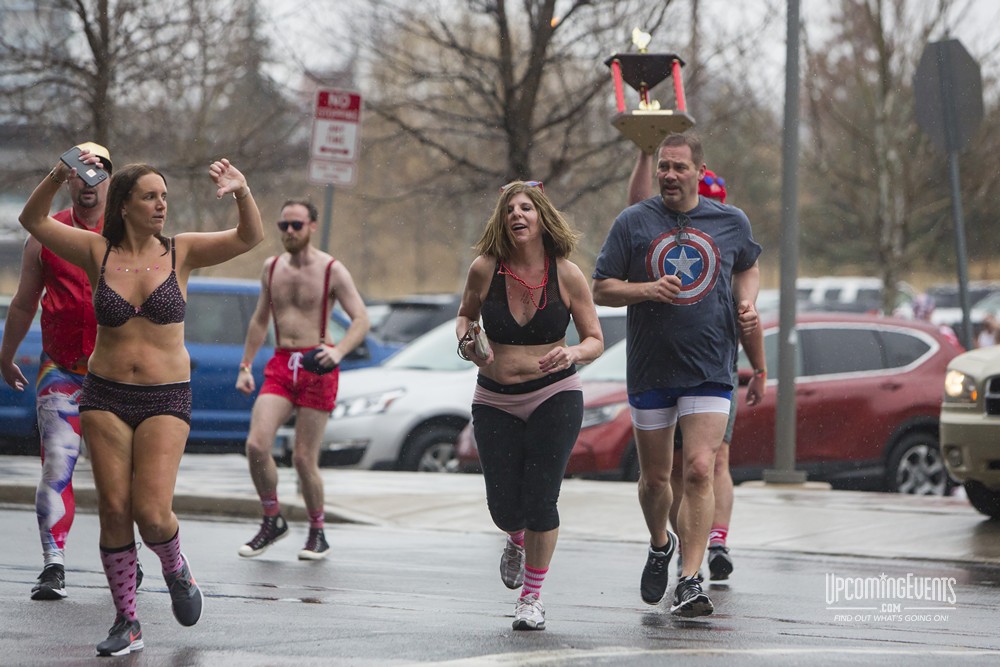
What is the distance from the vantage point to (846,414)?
1323cm

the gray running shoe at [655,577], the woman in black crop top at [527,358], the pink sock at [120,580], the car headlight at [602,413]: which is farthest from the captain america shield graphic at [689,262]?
the car headlight at [602,413]

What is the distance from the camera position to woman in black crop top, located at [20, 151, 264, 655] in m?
5.77

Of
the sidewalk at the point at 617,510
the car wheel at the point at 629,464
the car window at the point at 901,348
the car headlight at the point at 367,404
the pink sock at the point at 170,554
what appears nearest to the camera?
the pink sock at the point at 170,554

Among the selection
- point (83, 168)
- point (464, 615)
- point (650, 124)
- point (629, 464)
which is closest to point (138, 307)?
point (83, 168)

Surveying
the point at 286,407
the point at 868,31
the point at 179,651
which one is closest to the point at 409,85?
the point at 286,407

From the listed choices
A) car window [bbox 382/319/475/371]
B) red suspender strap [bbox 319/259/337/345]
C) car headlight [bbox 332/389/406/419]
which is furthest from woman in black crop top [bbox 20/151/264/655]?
car window [bbox 382/319/475/371]

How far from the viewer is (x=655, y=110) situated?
27.0ft

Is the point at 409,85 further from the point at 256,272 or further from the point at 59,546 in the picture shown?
the point at 256,272

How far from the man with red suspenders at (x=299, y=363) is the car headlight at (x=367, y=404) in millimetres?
4593

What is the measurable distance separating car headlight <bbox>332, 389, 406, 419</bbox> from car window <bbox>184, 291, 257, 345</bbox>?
6.52 ft

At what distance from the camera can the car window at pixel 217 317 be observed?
1576cm

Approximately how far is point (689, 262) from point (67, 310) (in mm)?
2745

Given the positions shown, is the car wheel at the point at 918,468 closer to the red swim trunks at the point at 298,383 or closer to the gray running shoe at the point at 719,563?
the gray running shoe at the point at 719,563

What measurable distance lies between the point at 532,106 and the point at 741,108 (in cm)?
312
